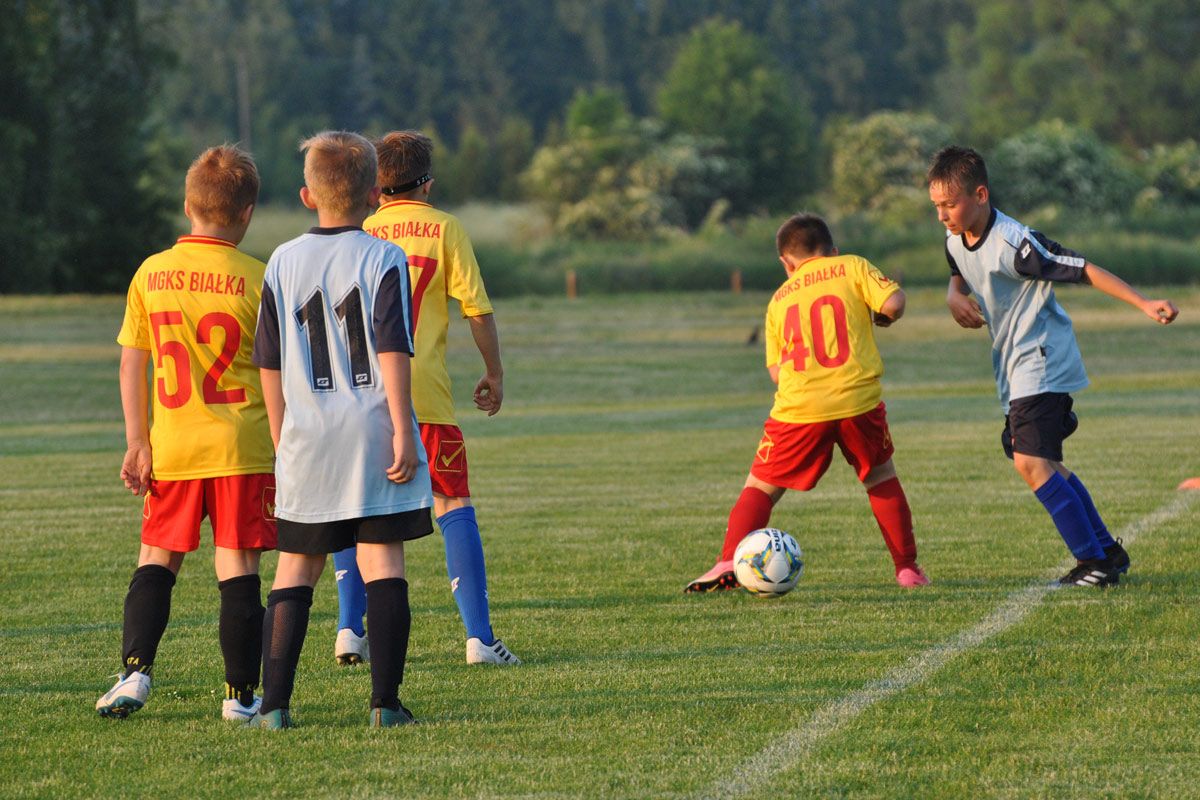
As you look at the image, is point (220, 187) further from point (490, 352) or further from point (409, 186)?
point (490, 352)

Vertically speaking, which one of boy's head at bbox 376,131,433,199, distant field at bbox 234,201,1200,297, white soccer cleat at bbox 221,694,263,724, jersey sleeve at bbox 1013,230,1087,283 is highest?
boy's head at bbox 376,131,433,199

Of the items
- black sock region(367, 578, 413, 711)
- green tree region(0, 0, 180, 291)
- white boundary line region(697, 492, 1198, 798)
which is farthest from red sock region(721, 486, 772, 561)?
green tree region(0, 0, 180, 291)

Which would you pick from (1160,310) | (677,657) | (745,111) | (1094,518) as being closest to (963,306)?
(1160,310)

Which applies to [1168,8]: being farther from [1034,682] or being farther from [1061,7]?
[1034,682]

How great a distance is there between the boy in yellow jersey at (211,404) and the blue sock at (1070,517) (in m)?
3.79

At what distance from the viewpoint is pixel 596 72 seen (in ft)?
398

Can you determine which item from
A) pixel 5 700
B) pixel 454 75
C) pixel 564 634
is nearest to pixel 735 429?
pixel 564 634

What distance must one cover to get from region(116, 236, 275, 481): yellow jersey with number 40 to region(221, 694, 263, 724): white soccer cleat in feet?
2.30

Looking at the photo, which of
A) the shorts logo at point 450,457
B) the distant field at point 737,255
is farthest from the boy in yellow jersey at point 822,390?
the distant field at point 737,255

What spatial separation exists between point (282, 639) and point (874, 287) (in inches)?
137

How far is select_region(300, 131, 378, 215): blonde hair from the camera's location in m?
5.16

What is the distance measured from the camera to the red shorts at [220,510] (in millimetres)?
5477

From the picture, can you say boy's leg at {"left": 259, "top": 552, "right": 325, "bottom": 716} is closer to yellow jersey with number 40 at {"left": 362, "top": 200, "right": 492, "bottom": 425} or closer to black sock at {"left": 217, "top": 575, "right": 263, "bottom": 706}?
black sock at {"left": 217, "top": 575, "right": 263, "bottom": 706}

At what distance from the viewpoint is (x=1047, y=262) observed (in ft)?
24.8
